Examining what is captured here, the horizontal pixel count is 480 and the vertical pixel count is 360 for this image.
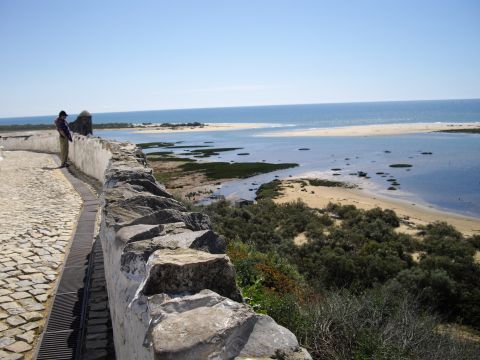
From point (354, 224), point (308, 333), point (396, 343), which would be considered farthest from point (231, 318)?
point (354, 224)

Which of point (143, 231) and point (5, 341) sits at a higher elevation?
point (143, 231)

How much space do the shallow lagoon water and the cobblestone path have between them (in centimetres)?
1532

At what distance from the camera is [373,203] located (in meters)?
21.0

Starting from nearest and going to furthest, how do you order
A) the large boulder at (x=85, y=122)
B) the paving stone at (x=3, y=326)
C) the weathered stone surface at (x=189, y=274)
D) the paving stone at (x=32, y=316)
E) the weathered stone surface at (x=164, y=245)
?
1. the weathered stone surface at (x=189, y=274)
2. the weathered stone surface at (x=164, y=245)
3. the paving stone at (x=3, y=326)
4. the paving stone at (x=32, y=316)
5. the large boulder at (x=85, y=122)

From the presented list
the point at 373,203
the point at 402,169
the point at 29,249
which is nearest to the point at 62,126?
the point at 29,249

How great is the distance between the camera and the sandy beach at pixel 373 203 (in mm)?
17020

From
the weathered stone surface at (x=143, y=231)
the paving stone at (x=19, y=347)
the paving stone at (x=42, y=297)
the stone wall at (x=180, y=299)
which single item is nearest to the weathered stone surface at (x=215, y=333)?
the stone wall at (x=180, y=299)

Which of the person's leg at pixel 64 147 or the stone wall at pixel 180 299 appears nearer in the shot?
the stone wall at pixel 180 299

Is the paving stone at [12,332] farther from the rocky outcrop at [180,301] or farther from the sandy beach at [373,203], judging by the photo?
the sandy beach at [373,203]

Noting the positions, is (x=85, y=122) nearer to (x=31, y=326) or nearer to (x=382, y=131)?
(x=31, y=326)

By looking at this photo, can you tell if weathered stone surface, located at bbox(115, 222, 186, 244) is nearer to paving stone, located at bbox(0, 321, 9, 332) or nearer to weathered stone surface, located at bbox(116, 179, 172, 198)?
paving stone, located at bbox(0, 321, 9, 332)

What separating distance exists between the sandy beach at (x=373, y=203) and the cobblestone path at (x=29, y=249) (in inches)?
511

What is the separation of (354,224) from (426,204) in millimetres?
7235

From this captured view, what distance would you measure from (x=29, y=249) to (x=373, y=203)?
723 inches
